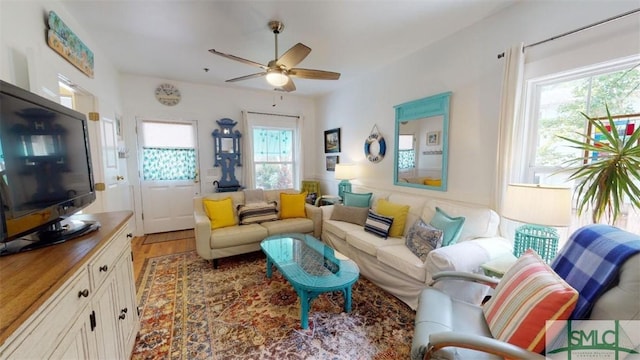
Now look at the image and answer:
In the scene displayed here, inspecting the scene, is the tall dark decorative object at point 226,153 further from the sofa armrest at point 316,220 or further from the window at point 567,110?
the window at point 567,110

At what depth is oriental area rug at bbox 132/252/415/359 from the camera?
66.5 inches

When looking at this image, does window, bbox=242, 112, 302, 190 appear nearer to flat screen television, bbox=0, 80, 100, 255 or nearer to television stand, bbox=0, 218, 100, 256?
flat screen television, bbox=0, 80, 100, 255

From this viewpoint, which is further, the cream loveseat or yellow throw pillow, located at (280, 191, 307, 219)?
yellow throw pillow, located at (280, 191, 307, 219)

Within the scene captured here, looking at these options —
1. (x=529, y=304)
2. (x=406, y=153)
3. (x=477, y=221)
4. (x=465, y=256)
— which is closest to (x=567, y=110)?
(x=477, y=221)

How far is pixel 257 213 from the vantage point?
328cm

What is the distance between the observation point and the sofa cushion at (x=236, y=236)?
9.34 ft

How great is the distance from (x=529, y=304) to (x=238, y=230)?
268 cm

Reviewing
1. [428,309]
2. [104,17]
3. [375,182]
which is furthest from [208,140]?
[428,309]

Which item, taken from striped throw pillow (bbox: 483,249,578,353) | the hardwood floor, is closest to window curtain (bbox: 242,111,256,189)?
the hardwood floor

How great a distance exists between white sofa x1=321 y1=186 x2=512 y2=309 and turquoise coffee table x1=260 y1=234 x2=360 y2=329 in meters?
0.38

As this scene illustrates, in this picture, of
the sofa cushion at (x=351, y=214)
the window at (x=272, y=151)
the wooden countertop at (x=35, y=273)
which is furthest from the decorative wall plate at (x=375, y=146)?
the wooden countertop at (x=35, y=273)

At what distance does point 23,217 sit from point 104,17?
220cm

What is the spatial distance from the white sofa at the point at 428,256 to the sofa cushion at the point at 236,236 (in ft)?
3.15

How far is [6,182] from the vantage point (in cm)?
93
